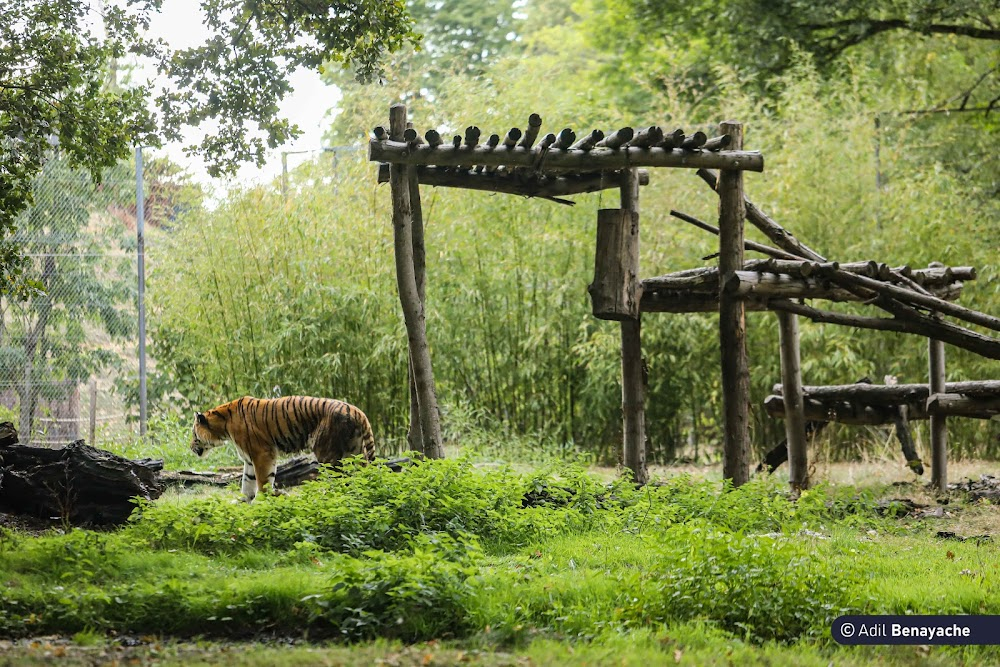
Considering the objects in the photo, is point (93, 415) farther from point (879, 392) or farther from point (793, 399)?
point (879, 392)

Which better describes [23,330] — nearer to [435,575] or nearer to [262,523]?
[262,523]

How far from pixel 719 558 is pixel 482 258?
6.46m

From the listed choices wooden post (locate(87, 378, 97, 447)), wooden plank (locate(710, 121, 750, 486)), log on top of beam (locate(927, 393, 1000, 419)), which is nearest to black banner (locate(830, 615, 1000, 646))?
wooden plank (locate(710, 121, 750, 486))

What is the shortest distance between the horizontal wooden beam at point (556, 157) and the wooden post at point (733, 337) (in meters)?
0.18

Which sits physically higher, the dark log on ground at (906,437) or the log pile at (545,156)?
the log pile at (545,156)

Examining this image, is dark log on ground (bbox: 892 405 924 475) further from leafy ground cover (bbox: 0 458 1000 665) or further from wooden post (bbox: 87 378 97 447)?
wooden post (bbox: 87 378 97 447)

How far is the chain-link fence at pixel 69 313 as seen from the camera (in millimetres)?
9945

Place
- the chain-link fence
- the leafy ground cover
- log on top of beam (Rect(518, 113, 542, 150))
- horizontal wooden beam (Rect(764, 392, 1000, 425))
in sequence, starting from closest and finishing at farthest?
the leafy ground cover, log on top of beam (Rect(518, 113, 542, 150)), horizontal wooden beam (Rect(764, 392, 1000, 425)), the chain-link fence

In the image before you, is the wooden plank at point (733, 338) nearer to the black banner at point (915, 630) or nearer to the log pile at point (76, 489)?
the black banner at point (915, 630)

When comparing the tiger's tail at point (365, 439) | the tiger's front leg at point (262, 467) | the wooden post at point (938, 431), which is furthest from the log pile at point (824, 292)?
the tiger's front leg at point (262, 467)

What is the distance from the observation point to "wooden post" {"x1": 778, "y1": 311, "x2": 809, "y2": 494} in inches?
323

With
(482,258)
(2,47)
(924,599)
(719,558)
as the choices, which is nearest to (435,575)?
(719,558)

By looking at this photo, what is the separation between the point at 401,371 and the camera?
33.1 ft

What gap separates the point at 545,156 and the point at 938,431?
3910 mm
